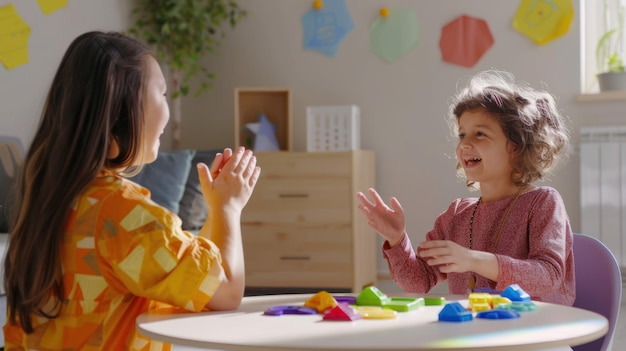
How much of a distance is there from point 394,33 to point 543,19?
0.71 metres

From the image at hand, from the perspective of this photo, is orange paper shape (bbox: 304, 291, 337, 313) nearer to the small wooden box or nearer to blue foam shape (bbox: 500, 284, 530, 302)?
blue foam shape (bbox: 500, 284, 530, 302)

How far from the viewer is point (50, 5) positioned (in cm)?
364

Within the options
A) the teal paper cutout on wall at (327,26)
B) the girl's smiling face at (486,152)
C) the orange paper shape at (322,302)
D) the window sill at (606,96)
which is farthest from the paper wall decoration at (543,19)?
the orange paper shape at (322,302)

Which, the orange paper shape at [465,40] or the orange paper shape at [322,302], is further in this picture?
the orange paper shape at [465,40]

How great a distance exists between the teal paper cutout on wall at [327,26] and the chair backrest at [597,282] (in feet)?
9.21

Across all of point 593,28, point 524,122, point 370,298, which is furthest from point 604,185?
point 370,298

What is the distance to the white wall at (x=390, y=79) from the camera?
13.0 feet

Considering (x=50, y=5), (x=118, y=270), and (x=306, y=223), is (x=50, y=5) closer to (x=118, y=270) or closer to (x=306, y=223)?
(x=306, y=223)

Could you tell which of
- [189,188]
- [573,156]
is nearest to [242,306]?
[189,188]

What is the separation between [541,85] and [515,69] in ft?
0.48

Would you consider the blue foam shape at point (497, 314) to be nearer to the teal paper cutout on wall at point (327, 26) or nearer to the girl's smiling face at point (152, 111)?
the girl's smiling face at point (152, 111)

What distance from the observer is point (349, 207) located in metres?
3.78

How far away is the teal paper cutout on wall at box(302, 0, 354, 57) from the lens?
14.0 feet

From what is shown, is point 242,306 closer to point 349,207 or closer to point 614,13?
point 349,207
